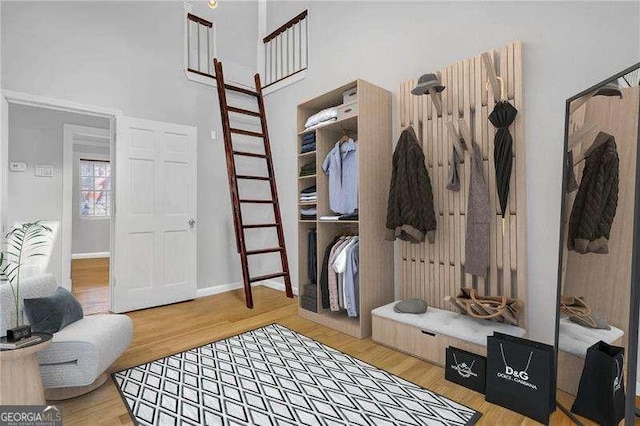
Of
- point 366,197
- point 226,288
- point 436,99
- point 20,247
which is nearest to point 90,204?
point 20,247

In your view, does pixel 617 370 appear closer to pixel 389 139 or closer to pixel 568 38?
pixel 568 38

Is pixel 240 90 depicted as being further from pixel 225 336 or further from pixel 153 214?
pixel 225 336

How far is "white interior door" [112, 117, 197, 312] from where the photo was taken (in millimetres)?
3172

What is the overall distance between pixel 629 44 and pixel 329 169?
6.41 feet

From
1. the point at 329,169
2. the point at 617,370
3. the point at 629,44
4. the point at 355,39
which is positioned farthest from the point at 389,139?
the point at 617,370

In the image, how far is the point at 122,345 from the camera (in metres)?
1.95

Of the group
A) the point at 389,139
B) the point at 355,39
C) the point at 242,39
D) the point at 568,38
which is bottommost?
the point at 389,139

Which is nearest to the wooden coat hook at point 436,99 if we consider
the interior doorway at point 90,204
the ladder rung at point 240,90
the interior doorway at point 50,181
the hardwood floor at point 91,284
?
the ladder rung at point 240,90

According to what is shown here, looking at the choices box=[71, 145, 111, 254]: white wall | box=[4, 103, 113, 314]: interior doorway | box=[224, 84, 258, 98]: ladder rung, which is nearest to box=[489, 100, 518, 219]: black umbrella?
box=[224, 84, 258, 98]: ladder rung

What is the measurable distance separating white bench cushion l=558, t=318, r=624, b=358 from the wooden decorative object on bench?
0.31m

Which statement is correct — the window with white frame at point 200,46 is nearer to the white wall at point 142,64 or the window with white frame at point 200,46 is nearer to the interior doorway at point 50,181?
the white wall at point 142,64

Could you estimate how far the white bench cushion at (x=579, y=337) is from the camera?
148 centimetres
